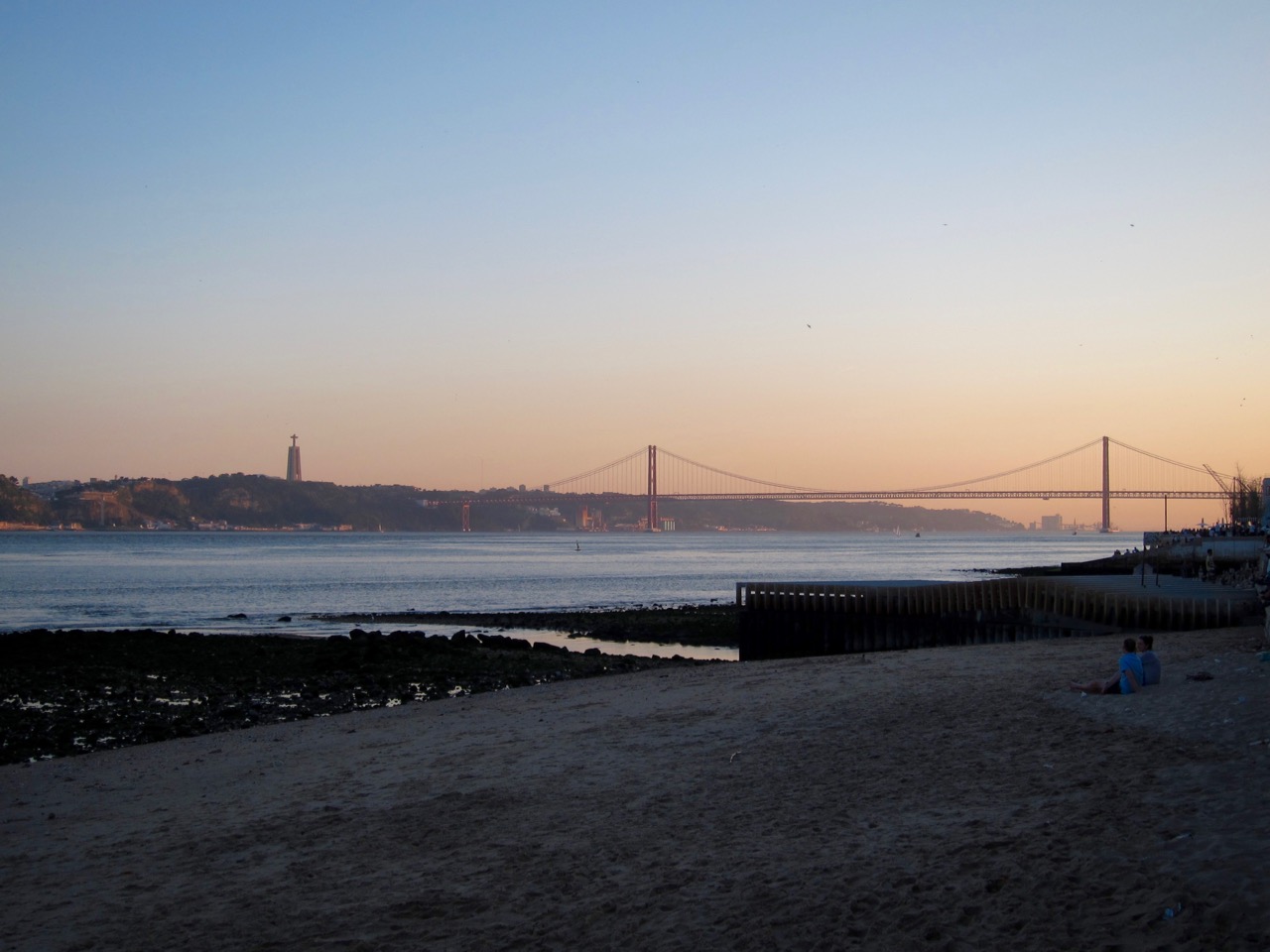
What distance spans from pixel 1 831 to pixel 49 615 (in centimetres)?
3472

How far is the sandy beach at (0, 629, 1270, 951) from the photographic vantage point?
17.9ft

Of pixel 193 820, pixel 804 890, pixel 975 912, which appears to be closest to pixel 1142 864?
pixel 975 912

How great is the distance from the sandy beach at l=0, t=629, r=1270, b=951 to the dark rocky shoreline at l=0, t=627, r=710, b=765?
335cm

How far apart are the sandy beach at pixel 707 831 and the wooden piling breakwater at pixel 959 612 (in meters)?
7.49

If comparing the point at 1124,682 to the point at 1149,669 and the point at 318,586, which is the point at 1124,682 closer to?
the point at 1149,669

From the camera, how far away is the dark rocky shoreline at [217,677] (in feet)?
48.3

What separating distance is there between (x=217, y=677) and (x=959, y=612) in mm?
13798

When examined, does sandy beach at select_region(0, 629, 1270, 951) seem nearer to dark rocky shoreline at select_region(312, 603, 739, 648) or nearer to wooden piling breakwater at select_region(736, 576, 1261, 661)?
wooden piling breakwater at select_region(736, 576, 1261, 661)

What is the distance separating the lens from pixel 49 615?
39.8m

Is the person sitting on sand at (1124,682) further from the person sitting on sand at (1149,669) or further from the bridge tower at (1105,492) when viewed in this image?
the bridge tower at (1105,492)

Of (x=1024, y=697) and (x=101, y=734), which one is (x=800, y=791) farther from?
(x=101, y=734)

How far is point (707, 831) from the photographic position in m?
7.07

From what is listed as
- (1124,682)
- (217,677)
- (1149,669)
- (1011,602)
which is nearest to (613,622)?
(1011,602)

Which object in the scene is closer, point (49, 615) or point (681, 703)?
point (681, 703)
